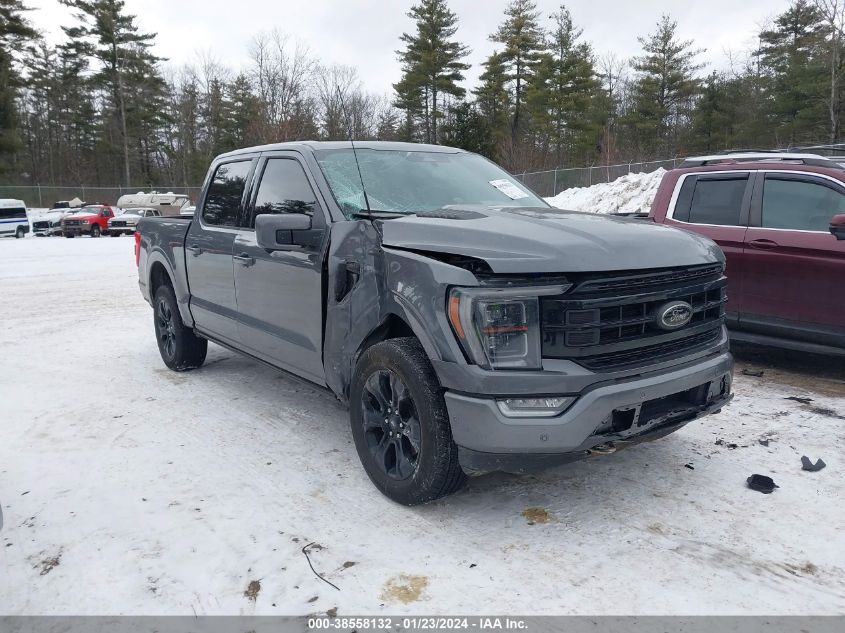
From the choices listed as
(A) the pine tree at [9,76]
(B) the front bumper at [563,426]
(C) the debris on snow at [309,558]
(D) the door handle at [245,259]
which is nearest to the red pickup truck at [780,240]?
(B) the front bumper at [563,426]

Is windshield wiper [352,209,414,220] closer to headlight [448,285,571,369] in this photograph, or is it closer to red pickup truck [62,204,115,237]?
headlight [448,285,571,369]

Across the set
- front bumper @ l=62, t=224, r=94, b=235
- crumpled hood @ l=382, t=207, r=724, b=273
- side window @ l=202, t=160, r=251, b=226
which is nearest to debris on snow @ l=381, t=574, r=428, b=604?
crumpled hood @ l=382, t=207, r=724, b=273

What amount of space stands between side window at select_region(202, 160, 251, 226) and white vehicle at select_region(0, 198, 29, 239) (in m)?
30.1

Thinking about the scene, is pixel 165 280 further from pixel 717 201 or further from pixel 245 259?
pixel 717 201

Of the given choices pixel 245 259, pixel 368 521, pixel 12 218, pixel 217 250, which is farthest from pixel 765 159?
pixel 12 218

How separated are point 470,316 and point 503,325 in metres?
0.15

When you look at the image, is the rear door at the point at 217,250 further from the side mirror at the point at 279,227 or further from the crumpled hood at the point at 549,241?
the crumpled hood at the point at 549,241

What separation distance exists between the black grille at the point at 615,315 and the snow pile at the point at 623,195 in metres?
15.2

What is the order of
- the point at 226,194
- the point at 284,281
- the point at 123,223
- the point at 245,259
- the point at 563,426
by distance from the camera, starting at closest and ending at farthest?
1. the point at 563,426
2. the point at 284,281
3. the point at 245,259
4. the point at 226,194
5. the point at 123,223

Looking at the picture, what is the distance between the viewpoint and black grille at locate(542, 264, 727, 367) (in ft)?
9.32

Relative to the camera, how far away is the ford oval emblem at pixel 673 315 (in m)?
3.06

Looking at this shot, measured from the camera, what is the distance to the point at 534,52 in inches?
1777

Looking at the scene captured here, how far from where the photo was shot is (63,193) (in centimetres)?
4747

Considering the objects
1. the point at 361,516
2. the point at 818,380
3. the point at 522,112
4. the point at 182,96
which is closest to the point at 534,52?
the point at 522,112
